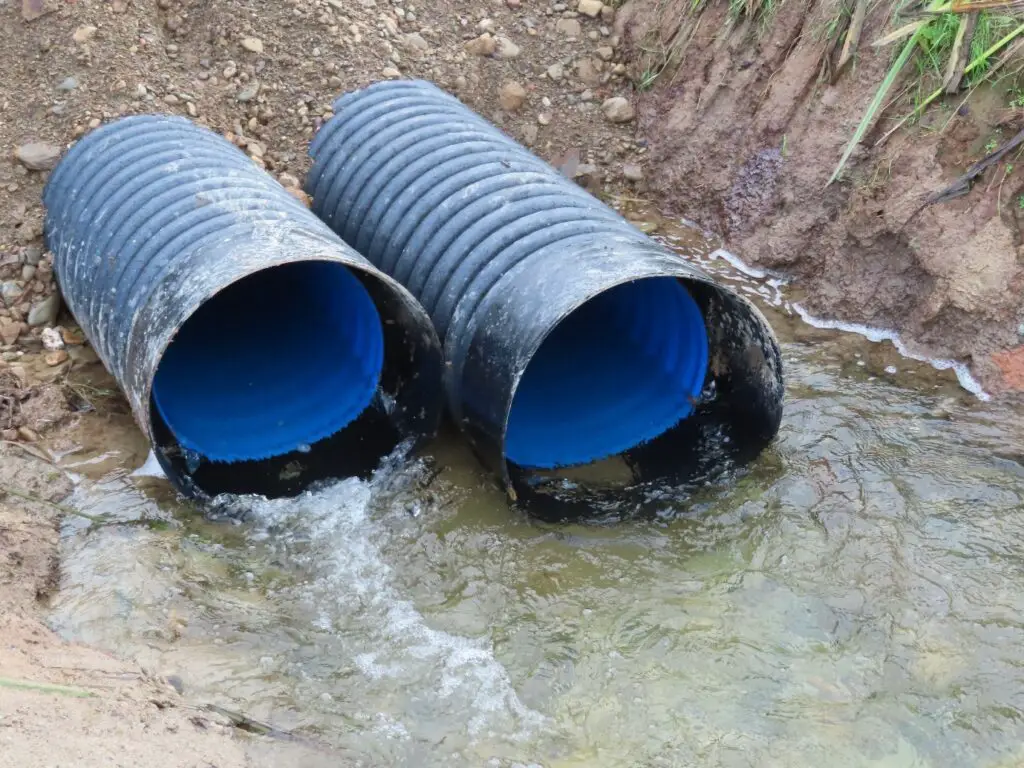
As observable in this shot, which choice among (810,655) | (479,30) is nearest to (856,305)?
(810,655)

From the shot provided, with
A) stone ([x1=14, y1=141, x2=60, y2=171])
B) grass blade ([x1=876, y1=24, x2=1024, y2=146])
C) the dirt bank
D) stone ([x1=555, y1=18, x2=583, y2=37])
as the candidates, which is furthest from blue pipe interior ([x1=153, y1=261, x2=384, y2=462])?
grass blade ([x1=876, y1=24, x2=1024, y2=146])

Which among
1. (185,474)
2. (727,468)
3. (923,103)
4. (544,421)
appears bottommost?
(185,474)

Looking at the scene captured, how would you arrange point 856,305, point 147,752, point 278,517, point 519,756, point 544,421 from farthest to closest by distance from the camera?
point 856,305 < point 544,421 < point 278,517 < point 519,756 < point 147,752

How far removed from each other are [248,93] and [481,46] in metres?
1.36

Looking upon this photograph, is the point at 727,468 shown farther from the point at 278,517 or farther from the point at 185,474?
the point at 185,474

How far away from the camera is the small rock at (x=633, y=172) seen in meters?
5.50

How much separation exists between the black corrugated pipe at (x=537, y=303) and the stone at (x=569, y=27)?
129 cm

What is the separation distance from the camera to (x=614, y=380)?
4.36 m

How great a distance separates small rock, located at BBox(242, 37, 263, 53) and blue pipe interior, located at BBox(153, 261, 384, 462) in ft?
4.18

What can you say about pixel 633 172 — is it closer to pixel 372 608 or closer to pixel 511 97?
pixel 511 97

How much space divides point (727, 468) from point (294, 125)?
2.88 m

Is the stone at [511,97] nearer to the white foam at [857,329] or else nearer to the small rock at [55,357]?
the white foam at [857,329]

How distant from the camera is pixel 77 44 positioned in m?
4.67

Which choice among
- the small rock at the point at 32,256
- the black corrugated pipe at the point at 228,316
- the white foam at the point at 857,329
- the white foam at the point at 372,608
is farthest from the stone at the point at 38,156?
the white foam at the point at 857,329
